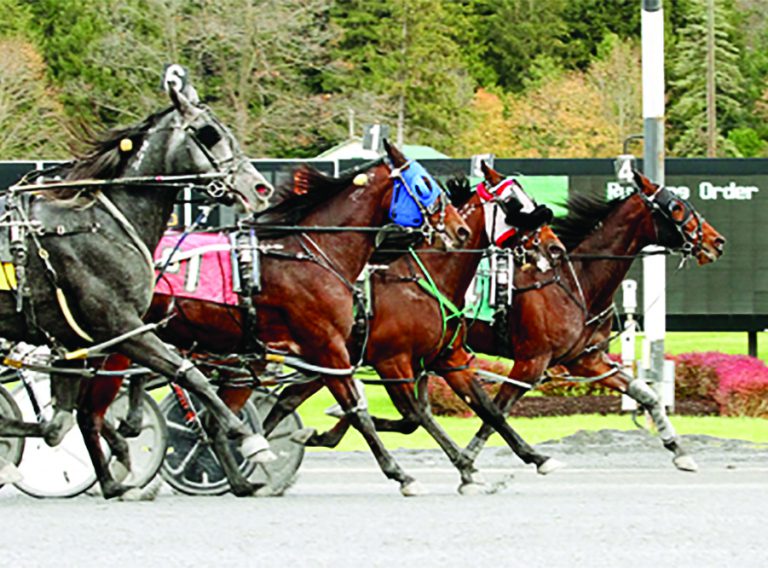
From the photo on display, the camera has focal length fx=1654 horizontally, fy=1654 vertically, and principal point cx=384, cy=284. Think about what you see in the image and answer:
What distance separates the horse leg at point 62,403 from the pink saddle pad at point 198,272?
830 mm

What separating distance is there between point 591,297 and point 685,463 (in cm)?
151

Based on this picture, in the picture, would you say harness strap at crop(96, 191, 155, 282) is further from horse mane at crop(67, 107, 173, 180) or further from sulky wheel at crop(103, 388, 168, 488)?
sulky wheel at crop(103, 388, 168, 488)

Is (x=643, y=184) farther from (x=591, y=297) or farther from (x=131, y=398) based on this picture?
(x=131, y=398)

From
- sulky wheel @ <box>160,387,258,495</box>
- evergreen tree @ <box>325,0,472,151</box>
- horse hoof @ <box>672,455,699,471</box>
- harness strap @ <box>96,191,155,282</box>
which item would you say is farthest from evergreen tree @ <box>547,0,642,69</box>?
harness strap @ <box>96,191,155,282</box>

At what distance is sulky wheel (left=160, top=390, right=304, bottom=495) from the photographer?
1086 cm

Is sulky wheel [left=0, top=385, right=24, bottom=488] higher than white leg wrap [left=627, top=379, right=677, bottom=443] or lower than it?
higher

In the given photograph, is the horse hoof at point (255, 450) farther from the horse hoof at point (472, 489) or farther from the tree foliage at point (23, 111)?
the tree foliage at point (23, 111)

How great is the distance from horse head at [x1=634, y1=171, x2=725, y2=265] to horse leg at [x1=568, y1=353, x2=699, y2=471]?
1154 millimetres

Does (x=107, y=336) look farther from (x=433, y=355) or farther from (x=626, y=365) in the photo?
(x=626, y=365)

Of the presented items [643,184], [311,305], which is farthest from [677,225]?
[311,305]

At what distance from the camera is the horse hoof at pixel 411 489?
10438mm

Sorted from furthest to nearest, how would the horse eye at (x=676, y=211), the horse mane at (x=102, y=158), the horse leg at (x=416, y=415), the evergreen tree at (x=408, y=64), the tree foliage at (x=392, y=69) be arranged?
the evergreen tree at (x=408, y=64) → the tree foliage at (x=392, y=69) → the horse eye at (x=676, y=211) → the horse leg at (x=416, y=415) → the horse mane at (x=102, y=158)

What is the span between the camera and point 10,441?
1044 centimetres

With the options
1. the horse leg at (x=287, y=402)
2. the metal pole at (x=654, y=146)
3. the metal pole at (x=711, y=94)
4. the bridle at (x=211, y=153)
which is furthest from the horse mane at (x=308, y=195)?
the metal pole at (x=711, y=94)
